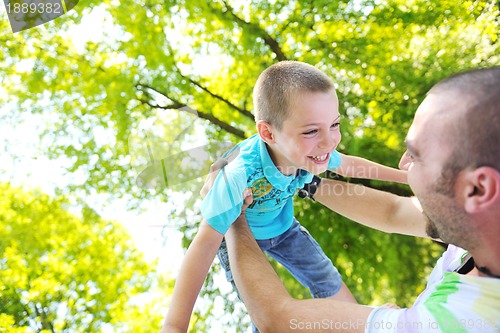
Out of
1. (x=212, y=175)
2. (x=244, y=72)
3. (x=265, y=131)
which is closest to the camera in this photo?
(x=212, y=175)

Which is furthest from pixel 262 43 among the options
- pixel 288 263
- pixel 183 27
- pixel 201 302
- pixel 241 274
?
pixel 241 274

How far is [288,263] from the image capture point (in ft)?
5.43

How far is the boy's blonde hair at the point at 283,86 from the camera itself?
4.51 feet

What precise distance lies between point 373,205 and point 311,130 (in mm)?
354

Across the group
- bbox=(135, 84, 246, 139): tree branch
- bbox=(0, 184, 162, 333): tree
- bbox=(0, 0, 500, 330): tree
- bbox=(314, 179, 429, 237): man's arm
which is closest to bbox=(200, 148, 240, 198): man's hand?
bbox=(314, 179, 429, 237): man's arm

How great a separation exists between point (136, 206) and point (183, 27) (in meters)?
1.20

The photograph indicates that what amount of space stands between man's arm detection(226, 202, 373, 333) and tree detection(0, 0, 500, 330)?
189cm

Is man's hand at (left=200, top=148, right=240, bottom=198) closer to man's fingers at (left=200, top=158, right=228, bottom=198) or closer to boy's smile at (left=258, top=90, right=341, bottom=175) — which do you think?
man's fingers at (left=200, top=158, right=228, bottom=198)

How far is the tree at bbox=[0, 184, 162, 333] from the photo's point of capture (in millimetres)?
3906

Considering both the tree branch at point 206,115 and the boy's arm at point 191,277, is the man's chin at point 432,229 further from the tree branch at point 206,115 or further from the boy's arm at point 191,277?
the tree branch at point 206,115

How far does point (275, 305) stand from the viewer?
103cm

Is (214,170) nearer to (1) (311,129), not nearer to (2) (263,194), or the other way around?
(2) (263,194)

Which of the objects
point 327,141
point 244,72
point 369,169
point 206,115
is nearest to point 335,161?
point 369,169

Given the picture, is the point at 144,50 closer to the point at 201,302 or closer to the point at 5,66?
the point at 5,66
